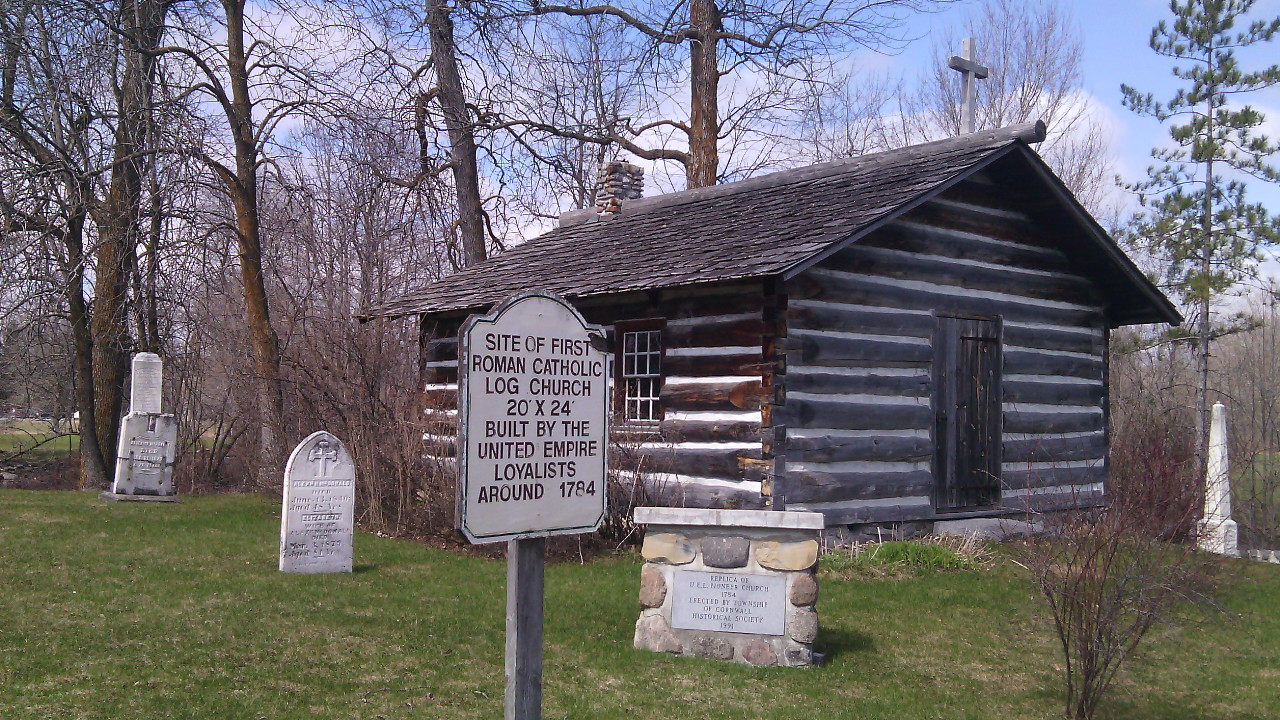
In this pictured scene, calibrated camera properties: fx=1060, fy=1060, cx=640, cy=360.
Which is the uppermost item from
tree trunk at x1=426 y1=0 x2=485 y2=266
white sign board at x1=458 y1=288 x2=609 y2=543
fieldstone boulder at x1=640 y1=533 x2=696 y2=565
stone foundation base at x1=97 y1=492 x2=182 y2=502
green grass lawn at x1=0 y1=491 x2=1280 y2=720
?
tree trunk at x1=426 y1=0 x2=485 y2=266

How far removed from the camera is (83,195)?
48.4 feet

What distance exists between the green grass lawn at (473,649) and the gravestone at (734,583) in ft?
0.66

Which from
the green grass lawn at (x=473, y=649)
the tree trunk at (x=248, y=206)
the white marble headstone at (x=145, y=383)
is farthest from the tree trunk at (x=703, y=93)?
the green grass lawn at (x=473, y=649)

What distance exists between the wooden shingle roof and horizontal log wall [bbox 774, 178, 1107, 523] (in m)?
0.53

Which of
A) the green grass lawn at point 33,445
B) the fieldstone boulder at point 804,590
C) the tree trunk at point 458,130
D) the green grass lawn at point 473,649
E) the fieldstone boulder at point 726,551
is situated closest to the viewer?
the green grass lawn at point 473,649

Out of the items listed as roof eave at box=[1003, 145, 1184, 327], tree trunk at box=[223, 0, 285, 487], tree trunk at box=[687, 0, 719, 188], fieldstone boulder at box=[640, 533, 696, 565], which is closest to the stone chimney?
tree trunk at box=[687, 0, 719, 188]

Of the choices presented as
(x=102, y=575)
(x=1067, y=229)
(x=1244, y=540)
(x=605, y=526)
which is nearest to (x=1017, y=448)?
(x=1067, y=229)

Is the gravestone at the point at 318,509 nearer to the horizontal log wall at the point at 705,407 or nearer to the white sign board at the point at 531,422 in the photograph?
the horizontal log wall at the point at 705,407

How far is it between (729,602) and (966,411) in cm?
655

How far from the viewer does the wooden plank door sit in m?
12.2

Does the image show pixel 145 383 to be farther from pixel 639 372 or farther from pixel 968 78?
pixel 968 78

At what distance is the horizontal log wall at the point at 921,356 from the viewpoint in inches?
432

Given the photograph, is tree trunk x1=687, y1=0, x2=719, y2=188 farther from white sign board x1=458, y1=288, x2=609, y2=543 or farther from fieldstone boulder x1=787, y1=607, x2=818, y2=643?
white sign board x1=458, y1=288, x2=609, y2=543

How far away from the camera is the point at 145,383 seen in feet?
49.3
